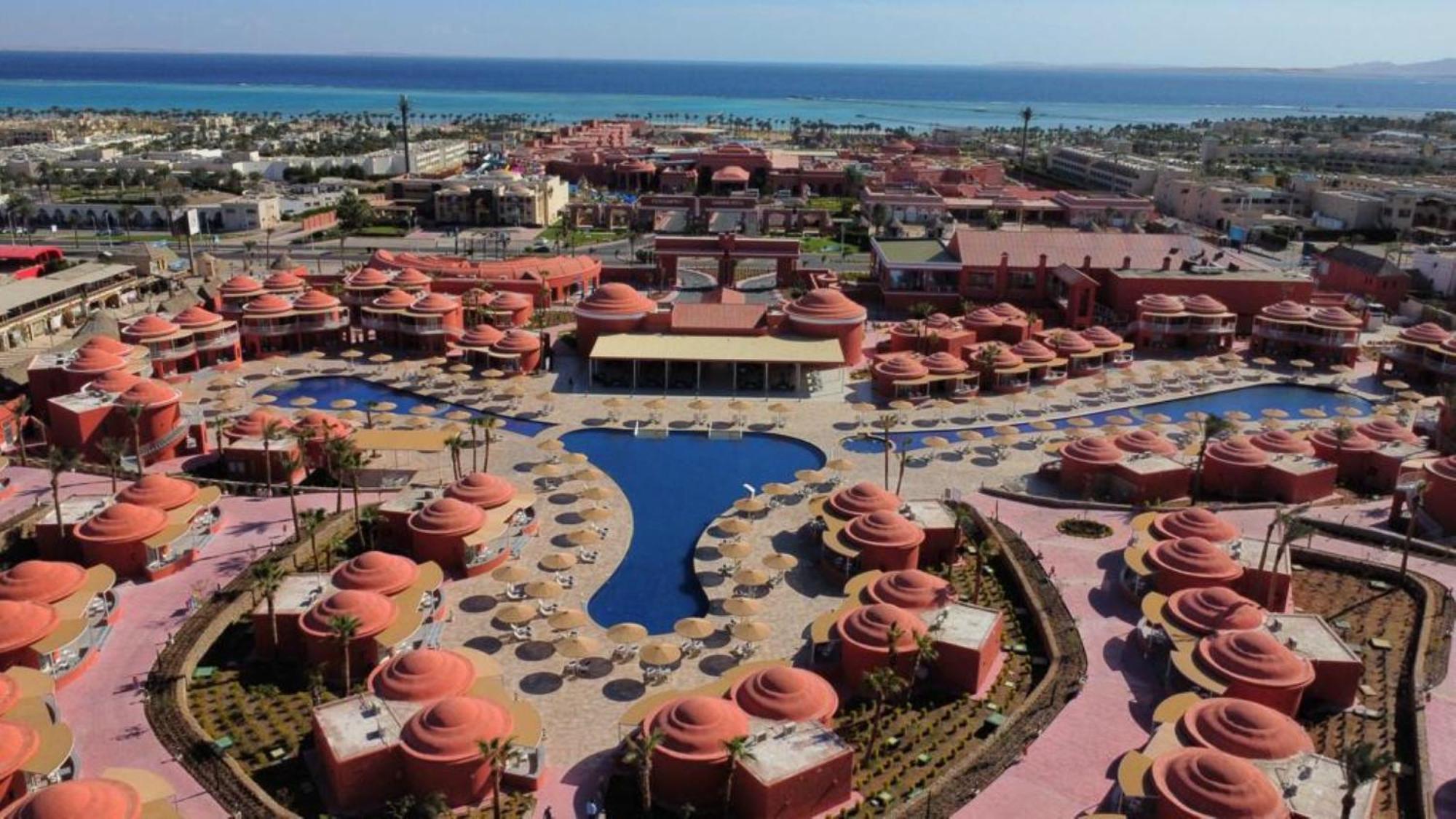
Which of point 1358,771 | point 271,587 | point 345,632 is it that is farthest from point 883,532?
point 271,587

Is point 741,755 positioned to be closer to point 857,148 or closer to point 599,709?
point 599,709

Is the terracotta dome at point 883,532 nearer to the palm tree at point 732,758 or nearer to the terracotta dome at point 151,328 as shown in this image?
the palm tree at point 732,758

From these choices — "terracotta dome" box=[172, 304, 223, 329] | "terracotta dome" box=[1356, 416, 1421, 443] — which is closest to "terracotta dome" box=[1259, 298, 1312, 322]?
"terracotta dome" box=[1356, 416, 1421, 443]

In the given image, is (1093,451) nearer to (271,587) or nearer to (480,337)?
(271,587)

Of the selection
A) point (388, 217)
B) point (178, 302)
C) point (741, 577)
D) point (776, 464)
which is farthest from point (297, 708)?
point (388, 217)

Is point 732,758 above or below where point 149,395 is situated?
below

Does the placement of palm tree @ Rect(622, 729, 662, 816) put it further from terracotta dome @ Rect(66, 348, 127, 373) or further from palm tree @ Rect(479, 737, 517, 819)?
terracotta dome @ Rect(66, 348, 127, 373)
